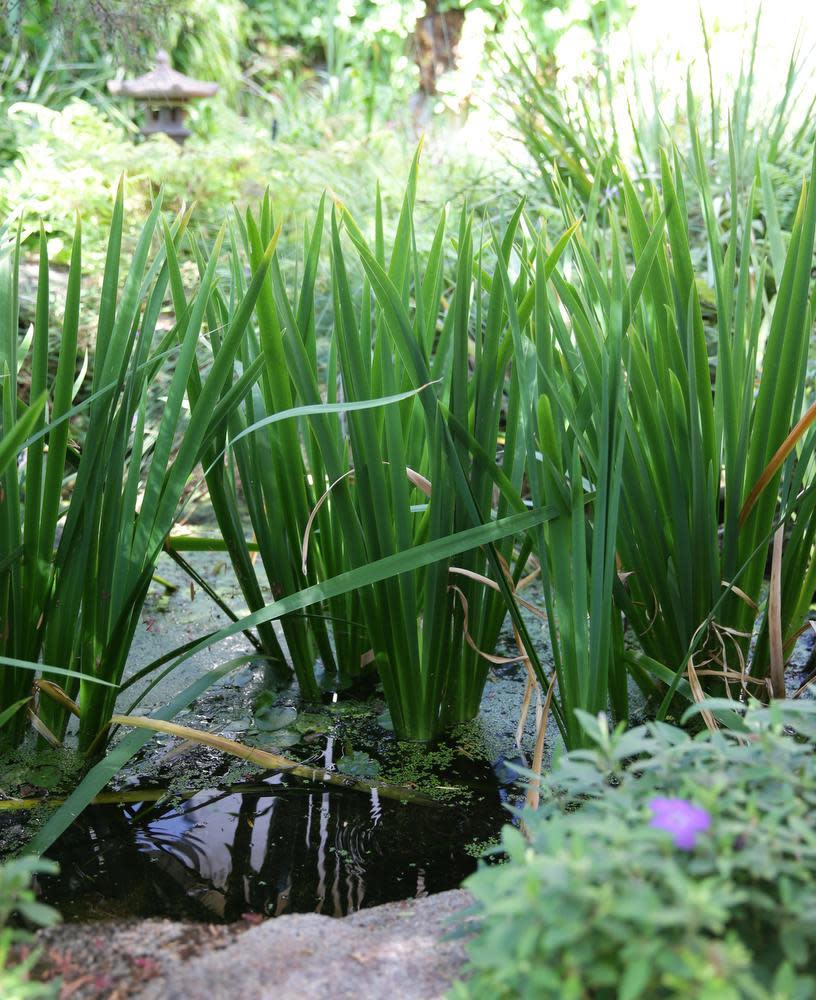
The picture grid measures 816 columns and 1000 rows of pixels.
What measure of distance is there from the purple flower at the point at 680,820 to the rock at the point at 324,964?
20 cm

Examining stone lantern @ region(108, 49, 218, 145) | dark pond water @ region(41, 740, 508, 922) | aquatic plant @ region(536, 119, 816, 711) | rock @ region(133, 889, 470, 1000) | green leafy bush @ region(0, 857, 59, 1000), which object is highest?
stone lantern @ region(108, 49, 218, 145)

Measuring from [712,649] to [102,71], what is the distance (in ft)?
23.1

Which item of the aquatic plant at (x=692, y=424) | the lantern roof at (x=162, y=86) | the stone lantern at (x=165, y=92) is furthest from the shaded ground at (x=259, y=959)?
the lantern roof at (x=162, y=86)

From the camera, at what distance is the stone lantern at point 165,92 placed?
17.2 feet

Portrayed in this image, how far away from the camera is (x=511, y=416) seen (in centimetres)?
137

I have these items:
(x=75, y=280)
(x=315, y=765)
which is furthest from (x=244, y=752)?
(x=75, y=280)

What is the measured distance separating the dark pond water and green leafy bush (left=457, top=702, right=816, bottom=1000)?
1.25 feet

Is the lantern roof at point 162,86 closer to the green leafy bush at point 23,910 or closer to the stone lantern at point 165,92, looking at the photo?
the stone lantern at point 165,92

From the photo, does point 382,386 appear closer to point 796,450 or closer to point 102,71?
point 796,450

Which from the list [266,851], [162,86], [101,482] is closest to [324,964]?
[266,851]

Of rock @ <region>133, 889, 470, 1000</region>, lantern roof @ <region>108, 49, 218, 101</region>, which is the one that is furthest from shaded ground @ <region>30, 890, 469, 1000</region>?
lantern roof @ <region>108, 49, 218, 101</region>

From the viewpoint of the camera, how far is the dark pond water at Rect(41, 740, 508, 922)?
43.3 inches

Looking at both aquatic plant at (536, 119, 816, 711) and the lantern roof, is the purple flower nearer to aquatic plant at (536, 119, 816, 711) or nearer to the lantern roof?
aquatic plant at (536, 119, 816, 711)

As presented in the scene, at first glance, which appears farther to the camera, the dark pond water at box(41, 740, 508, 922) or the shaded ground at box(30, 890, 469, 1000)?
the dark pond water at box(41, 740, 508, 922)
